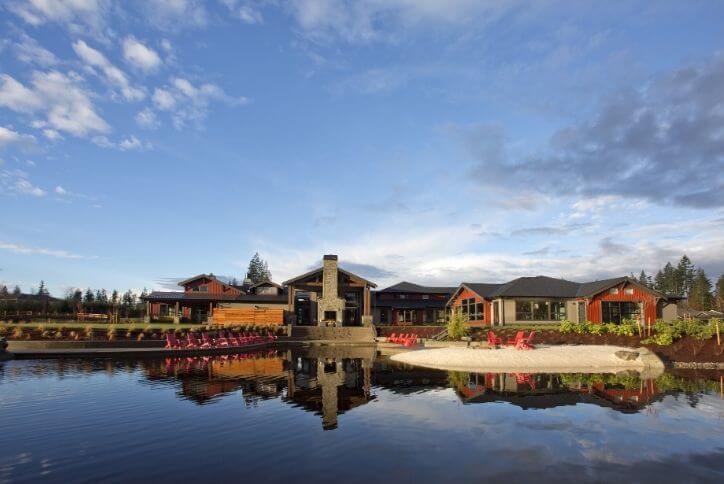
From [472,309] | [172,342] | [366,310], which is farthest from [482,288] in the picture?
[172,342]

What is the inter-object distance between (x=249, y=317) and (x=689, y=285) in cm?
13014

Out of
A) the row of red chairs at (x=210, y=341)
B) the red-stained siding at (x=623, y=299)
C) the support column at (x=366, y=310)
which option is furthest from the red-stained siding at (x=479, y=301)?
the row of red chairs at (x=210, y=341)

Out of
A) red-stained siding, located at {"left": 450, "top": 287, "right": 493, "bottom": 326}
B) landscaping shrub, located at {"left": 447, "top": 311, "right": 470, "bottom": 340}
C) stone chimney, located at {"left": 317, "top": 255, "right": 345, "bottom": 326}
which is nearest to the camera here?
landscaping shrub, located at {"left": 447, "top": 311, "right": 470, "bottom": 340}

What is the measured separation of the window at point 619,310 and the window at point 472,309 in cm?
1085

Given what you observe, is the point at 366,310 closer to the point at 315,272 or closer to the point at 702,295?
the point at 315,272

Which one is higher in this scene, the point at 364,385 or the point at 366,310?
the point at 366,310

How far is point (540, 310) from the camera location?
44.1m

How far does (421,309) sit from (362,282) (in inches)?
553

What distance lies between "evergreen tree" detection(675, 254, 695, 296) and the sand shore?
125657 mm

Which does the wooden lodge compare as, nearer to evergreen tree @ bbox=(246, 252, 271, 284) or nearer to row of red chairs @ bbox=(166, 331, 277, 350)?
row of red chairs @ bbox=(166, 331, 277, 350)

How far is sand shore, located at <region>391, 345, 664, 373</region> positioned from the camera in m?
22.5

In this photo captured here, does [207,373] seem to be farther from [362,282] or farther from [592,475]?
[362,282]

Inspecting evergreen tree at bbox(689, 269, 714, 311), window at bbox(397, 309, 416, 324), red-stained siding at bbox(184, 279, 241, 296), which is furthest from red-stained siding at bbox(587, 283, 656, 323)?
evergreen tree at bbox(689, 269, 714, 311)

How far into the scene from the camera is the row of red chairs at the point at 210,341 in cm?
2800
